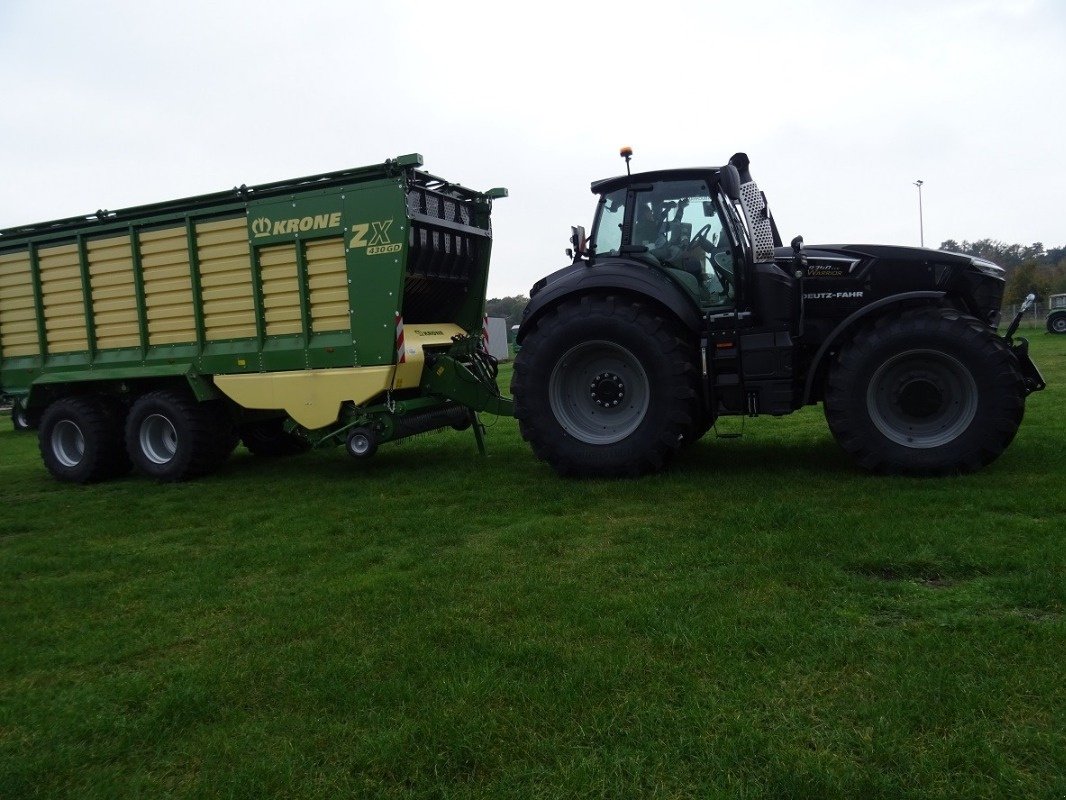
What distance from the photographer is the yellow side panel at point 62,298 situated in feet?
29.3

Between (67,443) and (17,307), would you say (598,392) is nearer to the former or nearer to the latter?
(67,443)

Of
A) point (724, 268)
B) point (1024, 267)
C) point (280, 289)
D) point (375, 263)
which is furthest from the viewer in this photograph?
point (1024, 267)

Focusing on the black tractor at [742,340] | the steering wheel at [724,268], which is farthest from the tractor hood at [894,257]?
the steering wheel at [724,268]

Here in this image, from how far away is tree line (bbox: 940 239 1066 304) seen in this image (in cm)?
4341

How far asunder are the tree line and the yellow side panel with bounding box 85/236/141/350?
57.4 ft

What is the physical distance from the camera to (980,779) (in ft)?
7.45

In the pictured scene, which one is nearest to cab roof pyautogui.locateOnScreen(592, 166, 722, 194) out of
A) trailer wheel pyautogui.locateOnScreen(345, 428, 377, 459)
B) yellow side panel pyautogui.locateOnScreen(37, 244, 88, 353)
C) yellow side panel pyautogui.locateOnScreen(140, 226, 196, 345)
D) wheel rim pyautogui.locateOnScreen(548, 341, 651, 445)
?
wheel rim pyautogui.locateOnScreen(548, 341, 651, 445)

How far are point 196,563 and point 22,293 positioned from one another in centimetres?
599

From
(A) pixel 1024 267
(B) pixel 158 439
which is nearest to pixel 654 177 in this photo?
(B) pixel 158 439

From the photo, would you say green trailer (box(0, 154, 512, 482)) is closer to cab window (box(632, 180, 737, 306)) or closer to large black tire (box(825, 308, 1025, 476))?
cab window (box(632, 180, 737, 306))

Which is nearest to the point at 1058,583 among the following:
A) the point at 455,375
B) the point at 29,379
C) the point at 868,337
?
the point at 868,337

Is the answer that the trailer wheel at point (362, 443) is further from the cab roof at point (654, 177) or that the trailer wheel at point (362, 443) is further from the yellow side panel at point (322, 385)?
the cab roof at point (654, 177)

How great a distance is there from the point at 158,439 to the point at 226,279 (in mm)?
1974

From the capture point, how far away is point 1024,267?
4444 cm
